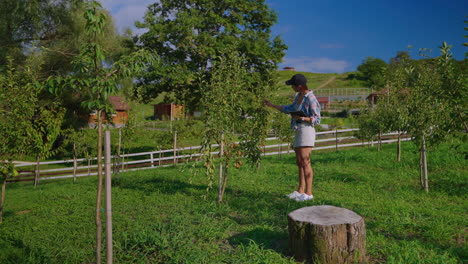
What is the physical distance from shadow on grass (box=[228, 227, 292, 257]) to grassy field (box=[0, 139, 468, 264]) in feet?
0.05

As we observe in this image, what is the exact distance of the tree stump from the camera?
12.4 feet

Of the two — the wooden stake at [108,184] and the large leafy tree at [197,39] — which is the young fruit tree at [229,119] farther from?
the large leafy tree at [197,39]

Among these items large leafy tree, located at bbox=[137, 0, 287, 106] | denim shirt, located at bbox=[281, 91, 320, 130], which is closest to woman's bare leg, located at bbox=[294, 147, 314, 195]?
denim shirt, located at bbox=[281, 91, 320, 130]

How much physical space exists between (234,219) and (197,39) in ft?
46.2

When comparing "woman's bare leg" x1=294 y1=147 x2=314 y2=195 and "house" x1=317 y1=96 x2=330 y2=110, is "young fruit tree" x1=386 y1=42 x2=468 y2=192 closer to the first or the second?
"woman's bare leg" x1=294 y1=147 x2=314 y2=195

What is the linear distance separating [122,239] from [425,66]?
8115 mm

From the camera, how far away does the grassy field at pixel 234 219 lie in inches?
162

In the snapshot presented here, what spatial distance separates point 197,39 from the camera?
1777 cm

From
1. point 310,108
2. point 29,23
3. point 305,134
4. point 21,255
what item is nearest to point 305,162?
point 305,134

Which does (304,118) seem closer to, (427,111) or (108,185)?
(427,111)

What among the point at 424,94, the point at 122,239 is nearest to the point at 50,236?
the point at 122,239

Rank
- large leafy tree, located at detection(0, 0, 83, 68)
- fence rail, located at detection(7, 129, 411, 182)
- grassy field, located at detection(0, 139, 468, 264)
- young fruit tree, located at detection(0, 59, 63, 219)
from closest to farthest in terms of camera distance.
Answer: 1. grassy field, located at detection(0, 139, 468, 264)
2. young fruit tree, located at detection(0, 59, 63, 219)
3. fence rail, located at detection(7, 129, 411, 182)
4. large leafy tree, located at detection(0, 0, 83, 68)

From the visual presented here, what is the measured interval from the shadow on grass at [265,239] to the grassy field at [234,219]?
0.01 m

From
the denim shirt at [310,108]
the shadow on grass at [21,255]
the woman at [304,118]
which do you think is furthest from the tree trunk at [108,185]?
the denim shirt at [310,108]
